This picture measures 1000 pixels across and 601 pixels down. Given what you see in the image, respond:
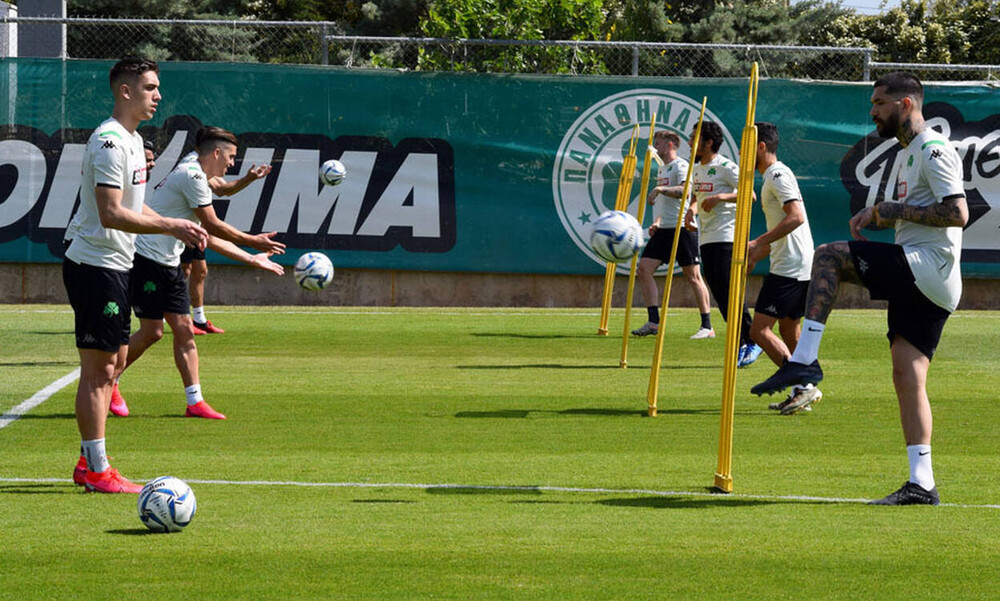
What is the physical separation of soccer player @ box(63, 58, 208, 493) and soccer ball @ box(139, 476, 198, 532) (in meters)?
1.13

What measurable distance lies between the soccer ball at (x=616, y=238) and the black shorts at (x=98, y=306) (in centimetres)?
308

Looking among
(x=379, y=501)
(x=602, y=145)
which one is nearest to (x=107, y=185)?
(x=379, y=501)

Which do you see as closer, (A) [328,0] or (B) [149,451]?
(B) [149,451]

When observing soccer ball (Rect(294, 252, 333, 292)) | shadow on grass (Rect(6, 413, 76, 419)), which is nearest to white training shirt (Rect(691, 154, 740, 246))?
soccer ball (Rect(294, 252, 333, 292))

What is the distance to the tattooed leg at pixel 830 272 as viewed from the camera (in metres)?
6.93

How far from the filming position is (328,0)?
4384 cm

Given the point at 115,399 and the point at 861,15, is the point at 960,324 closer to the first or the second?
the point at 115,399

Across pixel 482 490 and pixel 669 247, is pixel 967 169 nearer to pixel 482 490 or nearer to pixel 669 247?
pixel 669 247

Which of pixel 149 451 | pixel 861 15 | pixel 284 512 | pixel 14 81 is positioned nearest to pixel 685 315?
pixel 14 81

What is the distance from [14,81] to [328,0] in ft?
81.1

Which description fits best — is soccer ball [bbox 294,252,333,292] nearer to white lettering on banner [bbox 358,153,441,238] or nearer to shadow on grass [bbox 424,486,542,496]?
shadow on grass [bbox 424,486,542,496]

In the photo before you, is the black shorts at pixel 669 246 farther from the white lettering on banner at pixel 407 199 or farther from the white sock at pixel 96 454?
the white sock at pixel 96 454

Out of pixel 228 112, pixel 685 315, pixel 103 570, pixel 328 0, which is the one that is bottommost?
pixel 685 315

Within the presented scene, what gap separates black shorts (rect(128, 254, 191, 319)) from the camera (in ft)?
33.3
